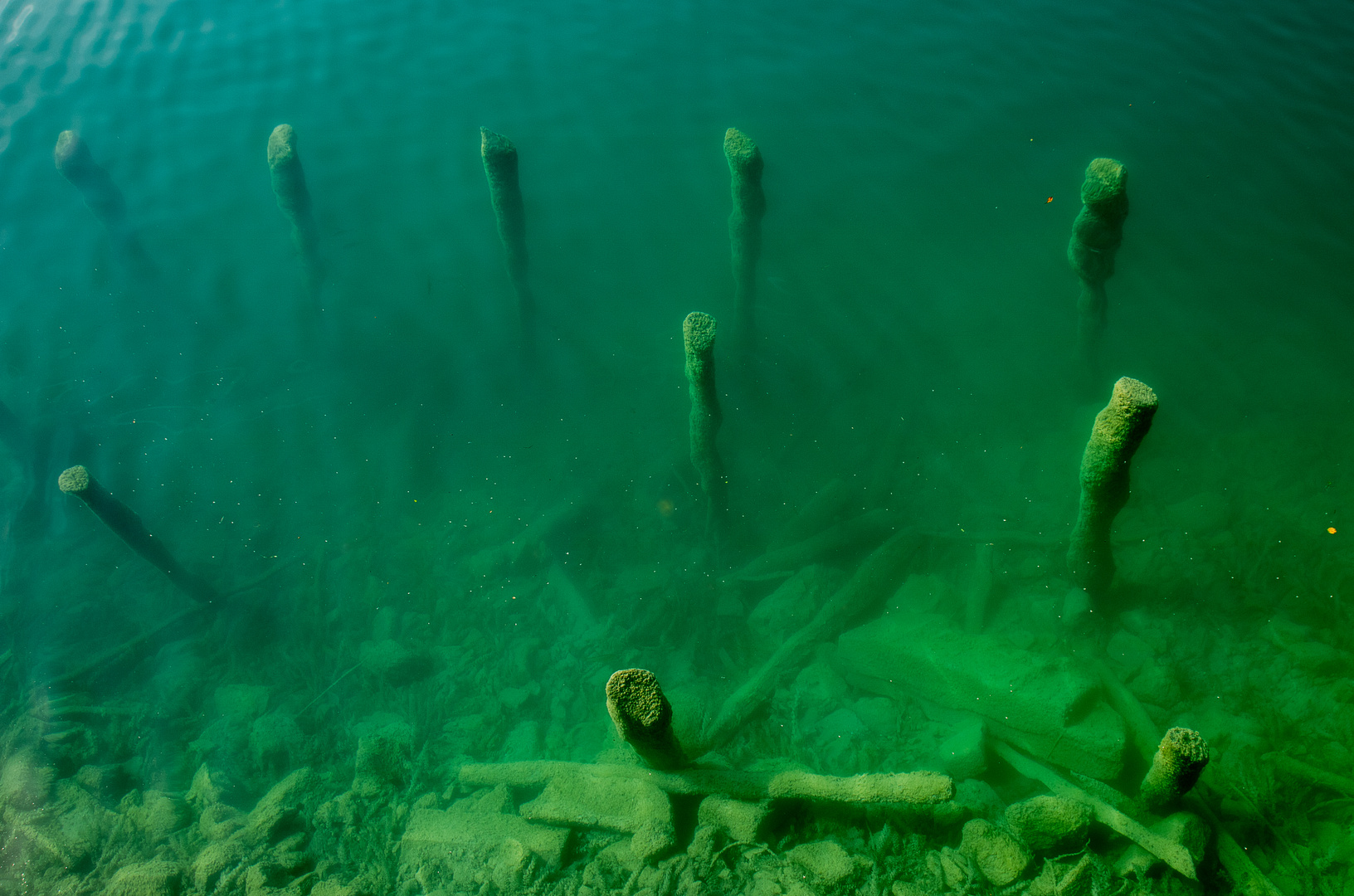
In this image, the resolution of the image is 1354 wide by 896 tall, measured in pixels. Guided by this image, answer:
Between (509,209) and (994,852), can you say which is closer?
(994,852)

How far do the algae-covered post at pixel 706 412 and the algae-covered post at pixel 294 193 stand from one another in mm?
4988

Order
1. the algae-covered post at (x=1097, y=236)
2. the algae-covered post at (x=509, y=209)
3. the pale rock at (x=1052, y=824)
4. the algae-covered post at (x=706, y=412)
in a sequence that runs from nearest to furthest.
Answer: the pale rock at (x=1052, y=824) < the algae-covered post at (x=706, y=412) < the algae-covered post at (x=1097, y=236) < the algae-covered post at (x=509, y=209)

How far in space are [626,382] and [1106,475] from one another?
16.5 ft

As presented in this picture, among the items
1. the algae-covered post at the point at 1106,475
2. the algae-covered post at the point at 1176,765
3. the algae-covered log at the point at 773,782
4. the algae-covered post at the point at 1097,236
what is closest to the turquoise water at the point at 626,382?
the algae-covered log at the point at 773,782

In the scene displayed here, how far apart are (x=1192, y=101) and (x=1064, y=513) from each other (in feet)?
23.9

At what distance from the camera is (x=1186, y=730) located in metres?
2.99

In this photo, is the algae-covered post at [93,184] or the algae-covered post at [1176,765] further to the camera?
the algae-covered post at [93,184]

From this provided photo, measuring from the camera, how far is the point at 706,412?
16.8 feet

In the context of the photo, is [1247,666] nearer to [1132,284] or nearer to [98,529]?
[1132,284]

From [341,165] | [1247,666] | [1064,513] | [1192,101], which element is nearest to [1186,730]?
[1247,666]

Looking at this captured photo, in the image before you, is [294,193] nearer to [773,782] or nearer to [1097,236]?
[773,782]

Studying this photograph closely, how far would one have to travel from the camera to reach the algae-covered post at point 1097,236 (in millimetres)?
4766

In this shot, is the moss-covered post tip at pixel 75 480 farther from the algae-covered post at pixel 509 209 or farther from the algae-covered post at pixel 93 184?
Result: the algae-covered post at pixel 93 184

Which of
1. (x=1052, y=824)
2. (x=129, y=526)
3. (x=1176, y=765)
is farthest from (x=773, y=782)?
(x=129, y=526)
